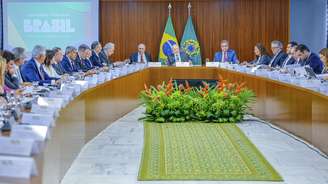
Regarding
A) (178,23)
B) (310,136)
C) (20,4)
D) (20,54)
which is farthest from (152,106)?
(20,4)

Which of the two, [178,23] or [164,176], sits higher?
[178,23]

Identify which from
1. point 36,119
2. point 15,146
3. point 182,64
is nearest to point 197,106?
point 182,64

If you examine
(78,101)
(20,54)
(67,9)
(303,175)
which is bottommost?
(303,175)

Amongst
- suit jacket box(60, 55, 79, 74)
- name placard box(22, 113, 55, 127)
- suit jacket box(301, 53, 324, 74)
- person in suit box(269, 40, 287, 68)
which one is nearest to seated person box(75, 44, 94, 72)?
suit jacket box(60, 55, 79, 74)

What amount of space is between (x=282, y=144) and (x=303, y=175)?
1522 mm

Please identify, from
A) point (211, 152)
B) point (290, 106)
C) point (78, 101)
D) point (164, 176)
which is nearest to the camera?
point (164, 176)

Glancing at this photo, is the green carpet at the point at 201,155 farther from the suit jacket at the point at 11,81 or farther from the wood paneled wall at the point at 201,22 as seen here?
the wood paneled wall at the point at 201,22

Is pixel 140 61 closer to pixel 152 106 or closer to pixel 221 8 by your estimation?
pixel 221 8

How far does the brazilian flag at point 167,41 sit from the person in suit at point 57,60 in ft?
15.6

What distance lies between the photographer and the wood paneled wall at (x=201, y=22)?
13.9m

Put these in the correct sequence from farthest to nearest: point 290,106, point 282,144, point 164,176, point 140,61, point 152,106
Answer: point 140,61, point 152,106, point 290,106, point 282,144, point 164,176

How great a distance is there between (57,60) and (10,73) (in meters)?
2.30

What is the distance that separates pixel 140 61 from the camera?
12703 mm

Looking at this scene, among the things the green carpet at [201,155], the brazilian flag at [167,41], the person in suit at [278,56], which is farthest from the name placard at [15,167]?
the brazilian flag at [167,41]
